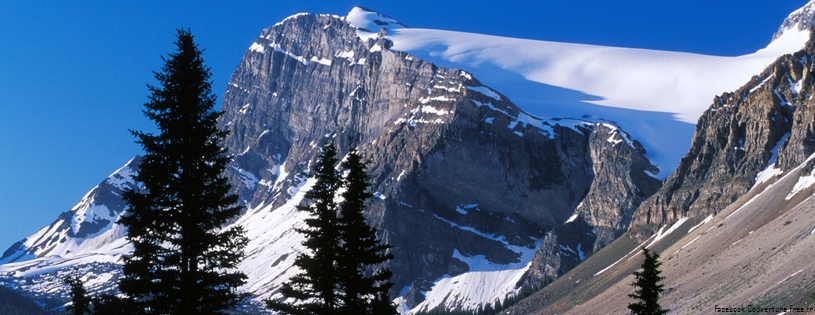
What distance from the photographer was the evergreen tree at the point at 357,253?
113ft

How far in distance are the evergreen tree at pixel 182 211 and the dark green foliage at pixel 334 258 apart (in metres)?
5.23

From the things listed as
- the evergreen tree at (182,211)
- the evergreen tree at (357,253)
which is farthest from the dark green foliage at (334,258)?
the evergreen tree at (182,211)

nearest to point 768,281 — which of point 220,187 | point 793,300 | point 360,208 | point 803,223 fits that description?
point 793,300

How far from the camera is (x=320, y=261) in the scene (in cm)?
3475

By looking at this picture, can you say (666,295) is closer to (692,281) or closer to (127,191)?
(692,281)

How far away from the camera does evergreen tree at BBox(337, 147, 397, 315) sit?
34.4m

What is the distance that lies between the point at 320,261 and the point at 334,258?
0.54 m

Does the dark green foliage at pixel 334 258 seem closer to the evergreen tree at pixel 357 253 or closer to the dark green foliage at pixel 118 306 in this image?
the evergreen tree at pixel 357 253

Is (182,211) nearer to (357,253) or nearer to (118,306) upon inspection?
(118,306)

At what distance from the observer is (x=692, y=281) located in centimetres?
17112

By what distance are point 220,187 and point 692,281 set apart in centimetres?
15535

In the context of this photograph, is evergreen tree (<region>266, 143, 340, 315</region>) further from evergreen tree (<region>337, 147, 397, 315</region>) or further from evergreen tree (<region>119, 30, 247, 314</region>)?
evergreen tree (<region>119, 30, 247, 314</region>)

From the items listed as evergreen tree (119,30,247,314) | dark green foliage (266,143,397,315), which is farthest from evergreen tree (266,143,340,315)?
evergreen tree (119,30,247,314)

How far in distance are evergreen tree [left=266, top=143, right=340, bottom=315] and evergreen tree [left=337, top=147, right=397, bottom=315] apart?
1.26ft
